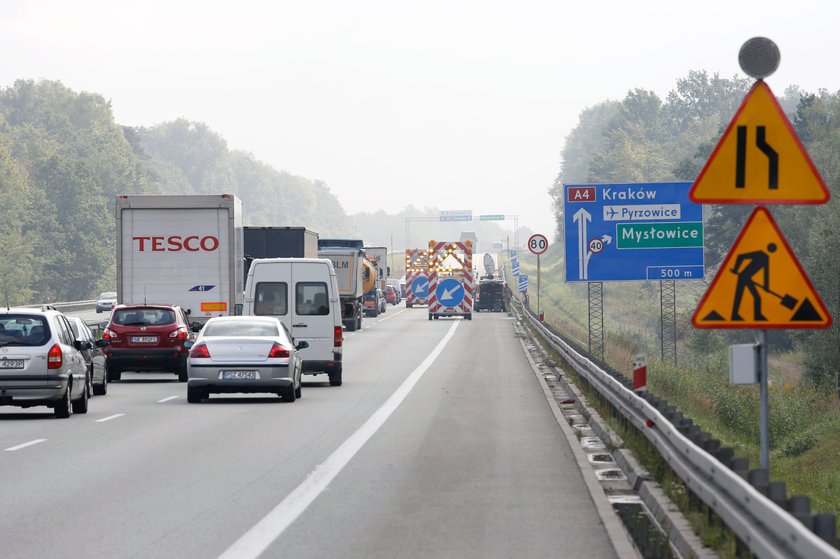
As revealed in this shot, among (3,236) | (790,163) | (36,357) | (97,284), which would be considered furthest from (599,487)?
(97,284)

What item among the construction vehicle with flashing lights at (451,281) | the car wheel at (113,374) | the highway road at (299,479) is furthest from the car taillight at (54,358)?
the construction vehicle with flashing lights at (451,281)

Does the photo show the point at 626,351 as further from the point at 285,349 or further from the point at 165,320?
the point at 285,349

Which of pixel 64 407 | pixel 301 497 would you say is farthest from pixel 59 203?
pixel 301 497

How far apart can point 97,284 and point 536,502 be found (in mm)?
135301

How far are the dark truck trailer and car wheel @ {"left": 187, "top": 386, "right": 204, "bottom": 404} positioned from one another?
63.9 feet

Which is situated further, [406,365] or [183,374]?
[406,365]

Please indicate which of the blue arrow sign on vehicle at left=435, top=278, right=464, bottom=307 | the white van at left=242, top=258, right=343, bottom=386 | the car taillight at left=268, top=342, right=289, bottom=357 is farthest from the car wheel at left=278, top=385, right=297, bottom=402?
the blue arrow sign on vehicle at left=435, top=278, right=464, bottom=307

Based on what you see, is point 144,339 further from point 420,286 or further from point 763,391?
point 420,286

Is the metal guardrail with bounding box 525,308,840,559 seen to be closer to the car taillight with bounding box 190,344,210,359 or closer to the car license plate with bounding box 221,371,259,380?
the car license plate with bounding box 221,371,259,380

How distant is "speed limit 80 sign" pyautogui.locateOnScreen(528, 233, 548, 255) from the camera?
146 ft

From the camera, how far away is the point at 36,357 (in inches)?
810

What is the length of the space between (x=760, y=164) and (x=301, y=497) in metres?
4.71

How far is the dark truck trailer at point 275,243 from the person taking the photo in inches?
1734

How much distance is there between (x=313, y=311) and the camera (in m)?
28.2
